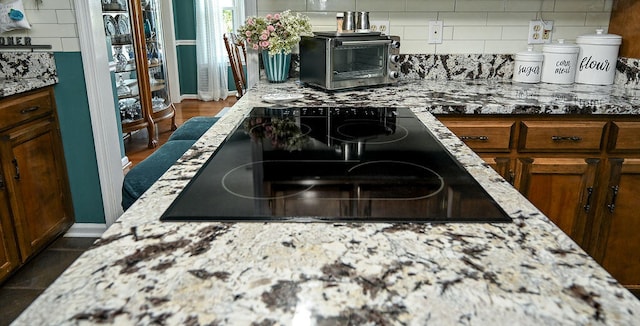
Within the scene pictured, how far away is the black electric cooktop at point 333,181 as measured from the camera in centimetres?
75

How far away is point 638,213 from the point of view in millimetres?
1875

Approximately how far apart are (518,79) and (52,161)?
8.05 ft

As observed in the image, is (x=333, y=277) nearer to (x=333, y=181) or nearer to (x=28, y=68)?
(x=333, y=181)

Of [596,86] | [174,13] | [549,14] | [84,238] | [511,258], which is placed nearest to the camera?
[511,258]

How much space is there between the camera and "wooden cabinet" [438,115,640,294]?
71.4 inches

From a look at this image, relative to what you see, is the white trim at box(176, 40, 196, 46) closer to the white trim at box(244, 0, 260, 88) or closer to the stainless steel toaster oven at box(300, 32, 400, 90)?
the white trim at box(244, 0, 260, 88)

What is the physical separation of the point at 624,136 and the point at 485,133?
541mm

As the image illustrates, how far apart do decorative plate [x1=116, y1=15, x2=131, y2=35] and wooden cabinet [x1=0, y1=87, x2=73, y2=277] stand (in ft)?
6.04

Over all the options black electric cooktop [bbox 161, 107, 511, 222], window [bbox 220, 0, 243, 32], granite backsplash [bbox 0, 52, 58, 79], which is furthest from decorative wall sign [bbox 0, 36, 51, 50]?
window [bbox 220, 0, 243, 32]

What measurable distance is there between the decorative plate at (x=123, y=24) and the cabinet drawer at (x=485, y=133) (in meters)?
3.25

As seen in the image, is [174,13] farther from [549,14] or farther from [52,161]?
[549,14]

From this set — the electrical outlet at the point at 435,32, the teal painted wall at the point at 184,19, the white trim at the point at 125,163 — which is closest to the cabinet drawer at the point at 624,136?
the electrical outlet at the point at 435,32

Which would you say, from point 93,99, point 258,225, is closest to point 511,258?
point 258,225

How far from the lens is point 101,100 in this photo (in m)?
2.44
